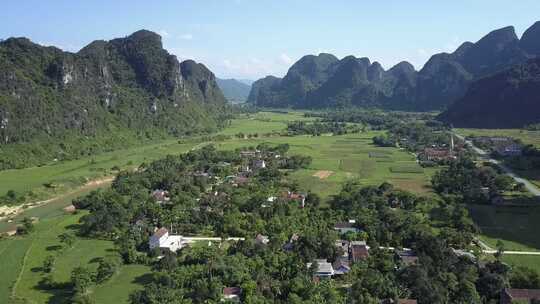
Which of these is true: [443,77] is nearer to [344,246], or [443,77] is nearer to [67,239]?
[344,246]

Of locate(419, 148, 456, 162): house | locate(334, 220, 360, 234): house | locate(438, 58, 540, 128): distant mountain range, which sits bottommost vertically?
locate(334, 220, 360, 234): house

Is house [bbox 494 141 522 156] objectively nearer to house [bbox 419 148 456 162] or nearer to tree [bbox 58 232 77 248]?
house [bbox 419 148 456 162]

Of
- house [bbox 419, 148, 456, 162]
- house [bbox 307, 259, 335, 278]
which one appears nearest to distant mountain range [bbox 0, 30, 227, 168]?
house [bbox 419, 148, 456, 162]

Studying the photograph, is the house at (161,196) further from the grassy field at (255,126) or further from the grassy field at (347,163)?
the grassy field at (255,126)

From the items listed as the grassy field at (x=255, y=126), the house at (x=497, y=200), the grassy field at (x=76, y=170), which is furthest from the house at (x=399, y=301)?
the grassy field at (x=255, y=126)

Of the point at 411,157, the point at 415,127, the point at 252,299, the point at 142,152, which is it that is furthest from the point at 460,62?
the point at 252,299

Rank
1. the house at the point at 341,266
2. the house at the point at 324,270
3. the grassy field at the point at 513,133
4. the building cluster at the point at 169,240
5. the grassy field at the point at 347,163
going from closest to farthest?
the house at the point at 324,270
the house at the point at 341,266
the building cluster at the point at 169,240
the grassy field at the point at 347,163
the grassy field at the point at 513,133

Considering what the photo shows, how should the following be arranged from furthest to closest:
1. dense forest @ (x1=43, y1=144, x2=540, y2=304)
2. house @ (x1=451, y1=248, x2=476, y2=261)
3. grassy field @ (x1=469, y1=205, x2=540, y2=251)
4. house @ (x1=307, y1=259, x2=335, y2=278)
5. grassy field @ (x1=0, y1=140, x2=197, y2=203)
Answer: grassy field @ (x1=0, y1=140, x2=197, y2=203) < grassy field @ (x1=469, y1=205, x2=540, y2=251) < house @ (x1=451, y1=248, x2=476, y2=261) < house @ (x1=307, y1=259, x2=335, y2=278) < dense forest @ (x1=43, y1=144, x2=540, y2=304)
